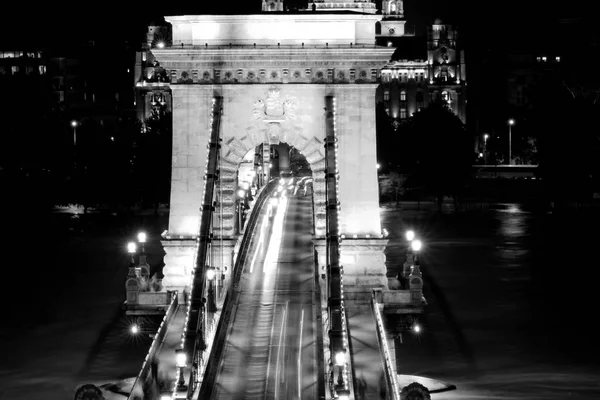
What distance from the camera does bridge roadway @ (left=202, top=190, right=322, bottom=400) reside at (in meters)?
41.0

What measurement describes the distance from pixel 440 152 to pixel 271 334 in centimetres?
10592

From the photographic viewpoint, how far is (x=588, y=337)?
223 feet

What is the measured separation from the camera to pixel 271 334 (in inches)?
1832

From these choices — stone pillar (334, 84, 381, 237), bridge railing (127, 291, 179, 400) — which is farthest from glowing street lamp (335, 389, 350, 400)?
stone pillar (334, 84, 381, 237)

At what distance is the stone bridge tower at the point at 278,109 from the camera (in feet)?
162

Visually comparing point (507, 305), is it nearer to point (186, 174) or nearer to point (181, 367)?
point (186, 174)

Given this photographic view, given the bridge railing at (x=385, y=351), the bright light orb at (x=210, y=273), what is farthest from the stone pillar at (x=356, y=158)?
the bright light orb at (x=210, y=273)

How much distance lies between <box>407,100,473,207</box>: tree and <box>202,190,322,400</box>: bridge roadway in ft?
264

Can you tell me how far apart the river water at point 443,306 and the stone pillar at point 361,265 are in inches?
285

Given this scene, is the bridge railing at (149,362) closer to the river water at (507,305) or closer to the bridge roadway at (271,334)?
the bridge roadway at (271,334)

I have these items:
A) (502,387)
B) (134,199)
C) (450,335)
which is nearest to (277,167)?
(134,199)

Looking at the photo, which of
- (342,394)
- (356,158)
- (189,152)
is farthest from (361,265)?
(342,394)

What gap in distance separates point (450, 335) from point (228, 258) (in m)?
22.2

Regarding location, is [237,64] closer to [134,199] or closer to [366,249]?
[366,249]
